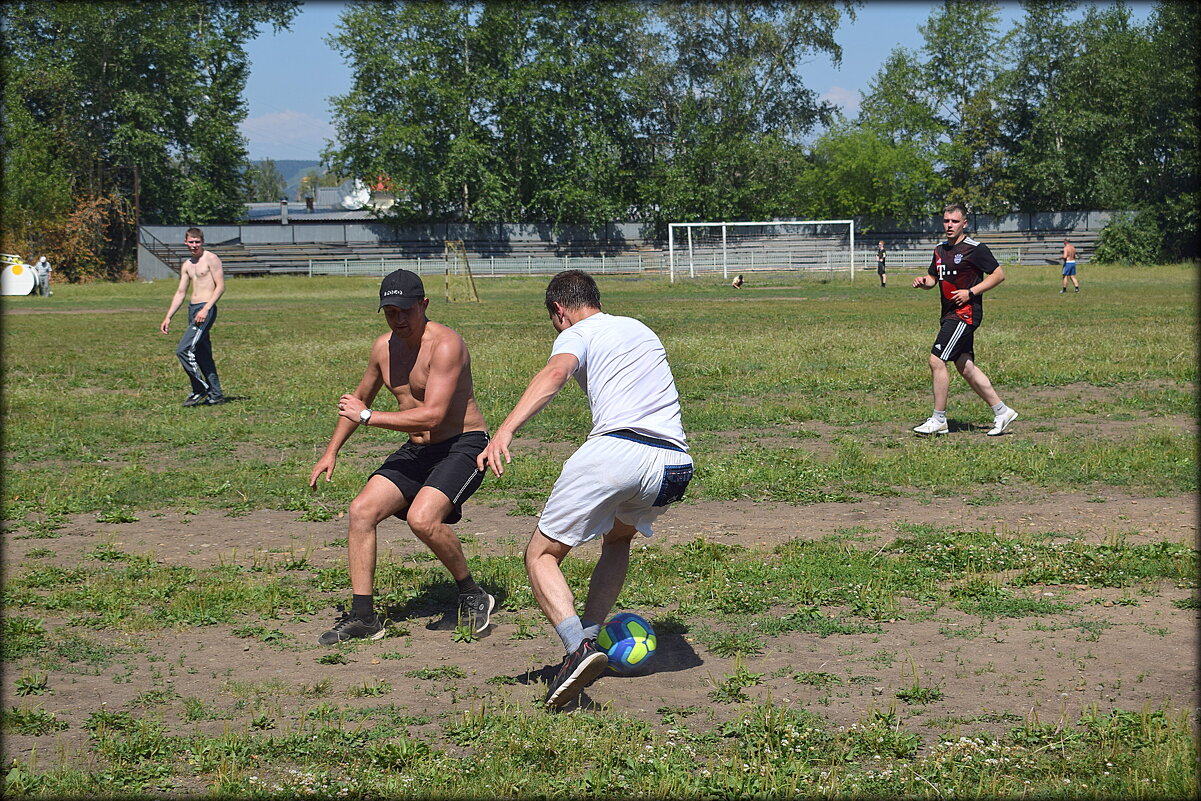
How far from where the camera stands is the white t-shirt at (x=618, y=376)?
5285 mm

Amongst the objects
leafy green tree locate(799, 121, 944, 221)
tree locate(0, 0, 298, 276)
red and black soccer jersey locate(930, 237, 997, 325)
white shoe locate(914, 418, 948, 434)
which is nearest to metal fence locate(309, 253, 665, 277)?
tree locate(0, 0, 298, 276)

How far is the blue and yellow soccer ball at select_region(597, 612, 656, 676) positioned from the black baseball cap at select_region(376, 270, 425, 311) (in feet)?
6.76

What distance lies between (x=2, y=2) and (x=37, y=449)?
192ft

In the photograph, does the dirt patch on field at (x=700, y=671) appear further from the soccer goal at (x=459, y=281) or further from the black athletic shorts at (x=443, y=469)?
the soccer goal at (x=459, y=281)

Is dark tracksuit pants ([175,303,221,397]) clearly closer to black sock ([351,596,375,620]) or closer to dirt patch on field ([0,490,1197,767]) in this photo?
dirt patch on field ([0,490,1197,767])

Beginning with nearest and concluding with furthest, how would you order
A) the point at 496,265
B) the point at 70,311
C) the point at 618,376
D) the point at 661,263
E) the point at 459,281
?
the point at 618,376 < the point at 70,311 < the point at 459,281 < the point at 661,263 < the point at 496,265

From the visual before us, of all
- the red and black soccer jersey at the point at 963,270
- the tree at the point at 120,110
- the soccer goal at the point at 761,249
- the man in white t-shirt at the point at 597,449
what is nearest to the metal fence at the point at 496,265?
the soccer goal at the point at 761,249

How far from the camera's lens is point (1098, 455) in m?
10.3

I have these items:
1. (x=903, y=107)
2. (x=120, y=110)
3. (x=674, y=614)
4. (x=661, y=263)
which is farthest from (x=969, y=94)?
(x=674, y=614)

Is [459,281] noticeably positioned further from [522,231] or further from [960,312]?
[960,312]

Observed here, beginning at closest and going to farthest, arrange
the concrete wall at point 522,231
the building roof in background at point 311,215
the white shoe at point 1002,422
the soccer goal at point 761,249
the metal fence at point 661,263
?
the white shoe at point 1002,422 < the soccer goal at point 761,249 < the metal fence at point 661,263 < the concrete wall at point 522,231 < the building roof in background at point 311,215

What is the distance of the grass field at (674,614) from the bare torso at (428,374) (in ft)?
3.59

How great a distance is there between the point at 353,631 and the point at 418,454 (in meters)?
1.04

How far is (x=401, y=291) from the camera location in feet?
20.3
